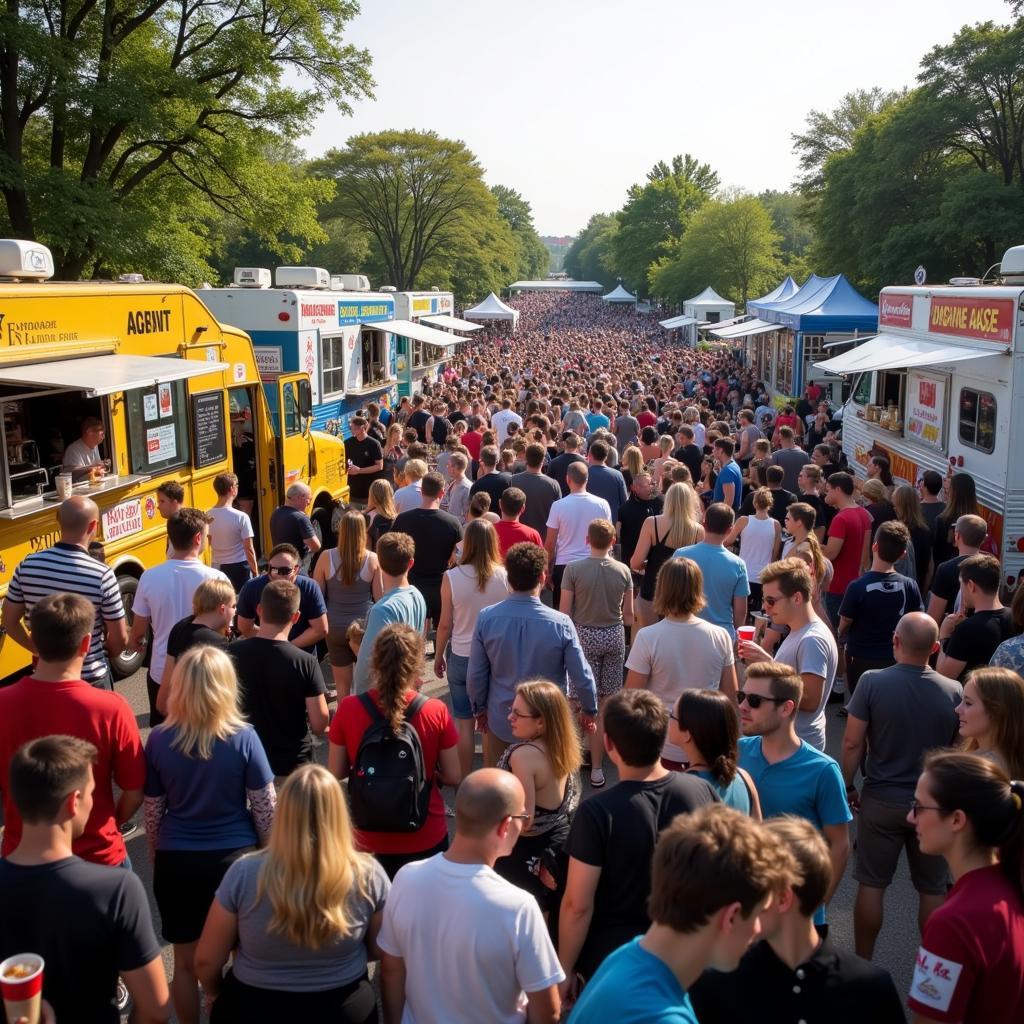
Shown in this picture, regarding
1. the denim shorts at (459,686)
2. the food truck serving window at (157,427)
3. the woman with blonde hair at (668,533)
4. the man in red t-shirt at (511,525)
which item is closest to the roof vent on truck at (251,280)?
the food truck serving window at (157,427)

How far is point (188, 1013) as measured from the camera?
405 centimetres

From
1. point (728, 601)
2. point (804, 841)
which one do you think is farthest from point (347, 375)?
point (804, 841)

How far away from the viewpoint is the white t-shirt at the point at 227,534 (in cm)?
829

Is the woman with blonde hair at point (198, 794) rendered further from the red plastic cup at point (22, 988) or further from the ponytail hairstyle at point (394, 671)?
the red plastic cup at point (22, 988)

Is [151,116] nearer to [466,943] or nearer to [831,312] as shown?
[831,312]

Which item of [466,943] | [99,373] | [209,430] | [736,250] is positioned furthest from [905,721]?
[736,250]

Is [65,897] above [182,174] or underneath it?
underneath

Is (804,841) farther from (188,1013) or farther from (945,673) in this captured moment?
(945,673)

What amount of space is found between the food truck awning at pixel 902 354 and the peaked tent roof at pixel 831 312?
32.2 feet

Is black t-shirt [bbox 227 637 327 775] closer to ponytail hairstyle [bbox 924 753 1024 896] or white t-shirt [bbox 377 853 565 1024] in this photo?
white t-shirt [bbox 377 853 565 1024]

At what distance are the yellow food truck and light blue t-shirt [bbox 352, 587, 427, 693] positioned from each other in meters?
2.84

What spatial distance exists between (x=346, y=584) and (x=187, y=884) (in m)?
3.39

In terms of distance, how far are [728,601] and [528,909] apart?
12.6 ft

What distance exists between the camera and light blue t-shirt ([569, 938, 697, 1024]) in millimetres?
2264
